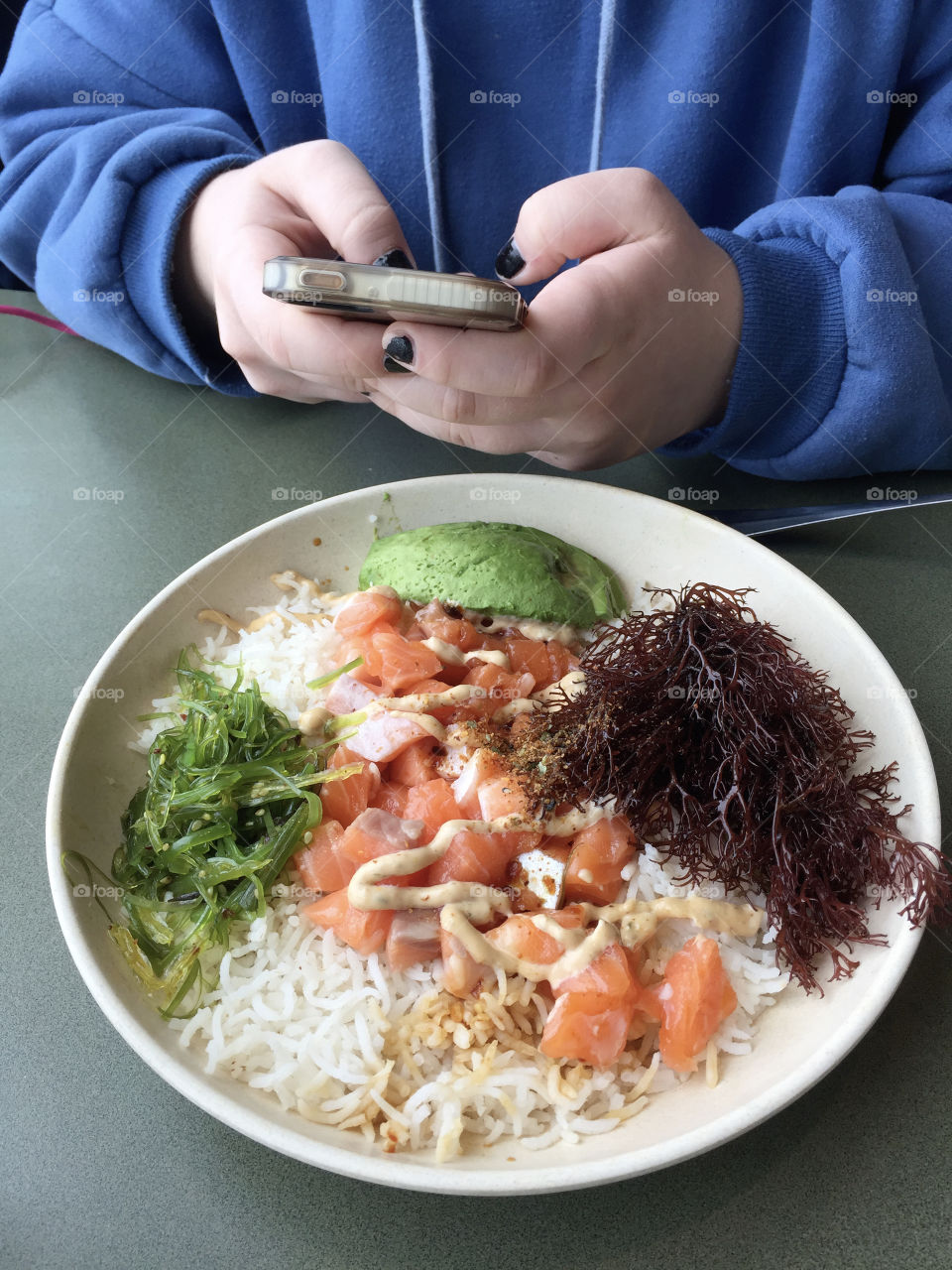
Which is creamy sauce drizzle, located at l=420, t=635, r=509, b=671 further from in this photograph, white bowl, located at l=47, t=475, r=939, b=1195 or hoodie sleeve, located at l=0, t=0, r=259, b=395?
hoodie sleeve, located at l=0, t=0, r=259, b=395

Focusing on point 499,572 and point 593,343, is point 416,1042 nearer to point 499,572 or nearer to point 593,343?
point 499,572

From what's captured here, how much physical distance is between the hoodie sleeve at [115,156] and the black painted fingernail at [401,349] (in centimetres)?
98

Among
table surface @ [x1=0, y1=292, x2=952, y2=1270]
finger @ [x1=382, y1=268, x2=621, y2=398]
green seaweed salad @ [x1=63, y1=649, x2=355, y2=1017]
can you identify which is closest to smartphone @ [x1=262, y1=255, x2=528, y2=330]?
finger @ [x1=382, y1=268, x2=621, y2=398]

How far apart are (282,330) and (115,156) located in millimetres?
990

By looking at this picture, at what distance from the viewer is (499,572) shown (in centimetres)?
182

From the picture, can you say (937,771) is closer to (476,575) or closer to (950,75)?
(476,575)

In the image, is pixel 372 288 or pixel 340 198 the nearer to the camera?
pixel 372 288

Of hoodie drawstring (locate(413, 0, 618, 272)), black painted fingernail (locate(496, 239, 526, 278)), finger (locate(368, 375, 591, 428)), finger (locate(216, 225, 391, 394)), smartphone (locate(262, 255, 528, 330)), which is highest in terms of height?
hoodie drawstring (locate(413, 0, 618, 272))

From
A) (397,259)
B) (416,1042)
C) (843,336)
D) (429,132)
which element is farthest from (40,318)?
(416,1042)

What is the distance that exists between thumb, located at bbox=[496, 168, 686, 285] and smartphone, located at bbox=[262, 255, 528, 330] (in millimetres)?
601

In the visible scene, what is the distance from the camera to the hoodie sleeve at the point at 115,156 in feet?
6.95

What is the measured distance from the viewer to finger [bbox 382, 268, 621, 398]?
140cm

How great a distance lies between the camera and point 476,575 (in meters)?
1.83

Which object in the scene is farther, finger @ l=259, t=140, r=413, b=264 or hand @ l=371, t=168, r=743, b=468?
finger @ l=259, t=140, r=413, b=264
